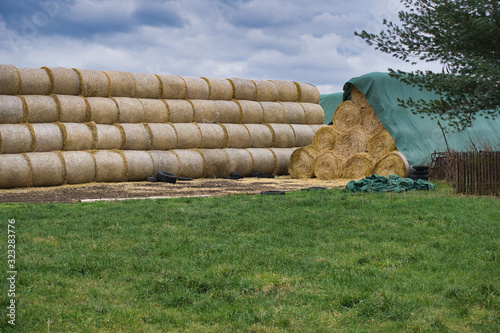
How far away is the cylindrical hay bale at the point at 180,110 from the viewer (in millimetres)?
19781

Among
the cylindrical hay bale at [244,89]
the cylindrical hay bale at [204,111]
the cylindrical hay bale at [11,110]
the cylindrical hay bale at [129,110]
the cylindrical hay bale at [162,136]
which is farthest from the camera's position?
the cylindrical hay bale at [244,89]

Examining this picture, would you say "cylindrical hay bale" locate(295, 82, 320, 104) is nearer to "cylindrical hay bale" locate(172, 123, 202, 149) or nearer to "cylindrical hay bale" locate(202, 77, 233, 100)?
"cylindrical hay bale" locate(202, 77, 233, 100)

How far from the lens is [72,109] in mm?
17344

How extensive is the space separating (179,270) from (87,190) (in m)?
9.64

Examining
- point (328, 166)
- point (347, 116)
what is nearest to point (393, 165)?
point (328, 166)

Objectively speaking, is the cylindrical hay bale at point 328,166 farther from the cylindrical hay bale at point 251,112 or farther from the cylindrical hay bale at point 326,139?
the cylindrical hay bale at point 251,112

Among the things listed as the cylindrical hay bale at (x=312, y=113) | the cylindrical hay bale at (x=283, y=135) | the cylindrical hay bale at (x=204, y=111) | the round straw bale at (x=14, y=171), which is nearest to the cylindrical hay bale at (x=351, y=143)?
the cylindrical hay bale at (x=283, y=135)

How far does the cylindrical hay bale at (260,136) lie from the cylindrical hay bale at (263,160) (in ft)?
1.06

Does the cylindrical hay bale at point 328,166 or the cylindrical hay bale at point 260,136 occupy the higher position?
the cylindrical hay bale at point 260,136

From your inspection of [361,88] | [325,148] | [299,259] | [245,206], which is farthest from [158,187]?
[299,259]

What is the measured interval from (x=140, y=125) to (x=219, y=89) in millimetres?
3919

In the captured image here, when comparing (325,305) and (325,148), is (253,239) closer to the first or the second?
(325,305)

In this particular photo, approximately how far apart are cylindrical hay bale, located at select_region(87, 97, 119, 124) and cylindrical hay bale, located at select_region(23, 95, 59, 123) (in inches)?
47.2

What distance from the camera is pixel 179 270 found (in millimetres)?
6016
